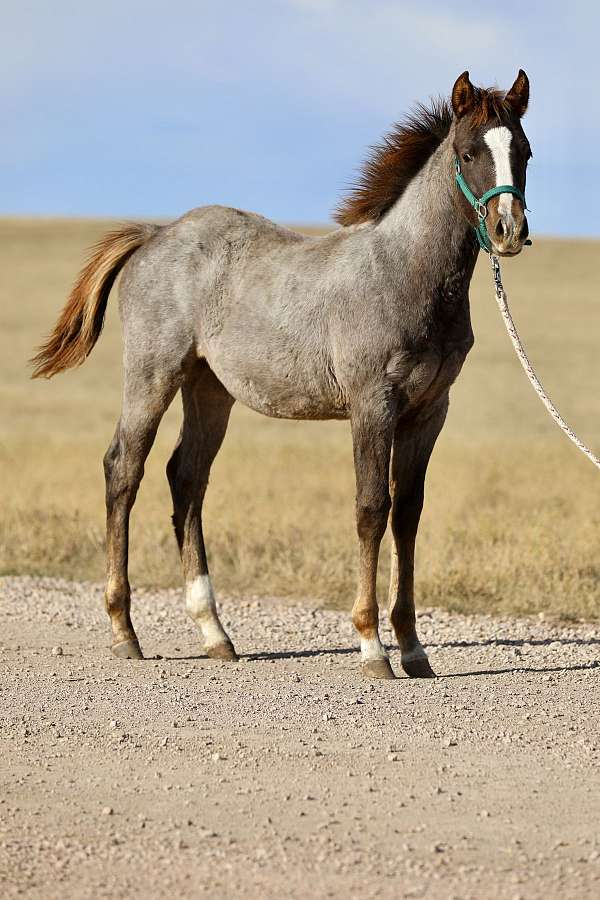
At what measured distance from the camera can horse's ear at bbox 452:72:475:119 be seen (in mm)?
6398

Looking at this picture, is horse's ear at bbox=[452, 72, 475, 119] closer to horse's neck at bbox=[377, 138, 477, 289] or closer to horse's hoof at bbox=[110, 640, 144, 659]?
horse's neck at bbox=[377, 138, 477, 289]

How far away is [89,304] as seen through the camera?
8.26 m

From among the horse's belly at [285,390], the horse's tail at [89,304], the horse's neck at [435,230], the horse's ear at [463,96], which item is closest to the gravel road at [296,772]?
the horse's belly at [285,390]

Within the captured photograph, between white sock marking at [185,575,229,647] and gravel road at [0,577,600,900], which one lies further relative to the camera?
white sock marking at [185,575,229,647]

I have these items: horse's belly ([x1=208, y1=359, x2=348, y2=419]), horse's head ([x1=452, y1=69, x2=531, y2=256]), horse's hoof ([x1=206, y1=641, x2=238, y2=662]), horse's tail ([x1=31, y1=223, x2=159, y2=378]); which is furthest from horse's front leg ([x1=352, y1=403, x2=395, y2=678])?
horse's tail ([x1=31, y1=223, x2=159, y2=378])

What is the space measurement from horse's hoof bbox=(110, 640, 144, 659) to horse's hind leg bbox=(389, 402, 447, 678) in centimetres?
159

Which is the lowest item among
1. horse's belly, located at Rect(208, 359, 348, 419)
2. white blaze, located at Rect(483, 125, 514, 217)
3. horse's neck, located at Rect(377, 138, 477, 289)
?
horse's belly, located at Rect(208, 359, 348, 419)

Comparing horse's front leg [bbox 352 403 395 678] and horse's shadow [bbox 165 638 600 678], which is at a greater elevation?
horse's front leg [bbox 352 403 395 678]

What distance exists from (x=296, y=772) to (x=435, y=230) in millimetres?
3074

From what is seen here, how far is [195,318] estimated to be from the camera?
25.5ft

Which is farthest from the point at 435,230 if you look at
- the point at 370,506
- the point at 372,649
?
the point at 372,649

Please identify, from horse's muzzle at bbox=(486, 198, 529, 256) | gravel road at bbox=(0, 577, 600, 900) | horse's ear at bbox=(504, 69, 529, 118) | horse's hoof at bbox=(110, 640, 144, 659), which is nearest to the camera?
gravel road at bbox=(0, 577, 600, 900)

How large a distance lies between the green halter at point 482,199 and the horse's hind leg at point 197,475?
2.28 metres

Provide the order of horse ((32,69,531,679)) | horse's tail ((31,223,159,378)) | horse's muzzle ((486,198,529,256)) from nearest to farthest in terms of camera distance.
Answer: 1. horse's muzzle ((486,198,529,256))
2. horse ((32,69,531,679))
3. horse's tail ((31,223,159,378))
